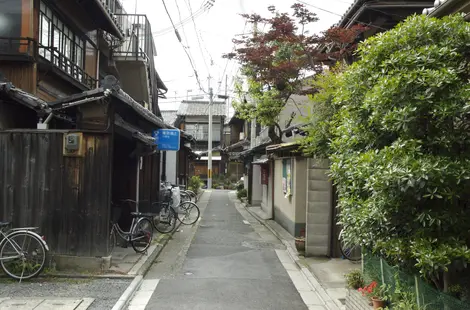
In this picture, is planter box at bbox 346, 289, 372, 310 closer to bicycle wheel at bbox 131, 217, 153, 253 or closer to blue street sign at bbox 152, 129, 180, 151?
bicycle wheel at bbox 131, 217, 153, 253

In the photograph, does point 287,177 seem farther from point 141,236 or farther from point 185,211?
point 141,236

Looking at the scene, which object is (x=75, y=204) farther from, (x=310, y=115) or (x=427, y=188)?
(x=427, y=188)

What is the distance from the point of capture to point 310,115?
902 cm

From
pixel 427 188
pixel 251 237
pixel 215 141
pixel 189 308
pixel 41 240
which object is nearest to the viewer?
pixel 427 188

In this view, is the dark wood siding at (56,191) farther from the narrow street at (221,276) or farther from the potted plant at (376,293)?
the potted plant at (376,293)

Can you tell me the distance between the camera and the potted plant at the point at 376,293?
571 centimetres

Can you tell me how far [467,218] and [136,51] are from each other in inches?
703

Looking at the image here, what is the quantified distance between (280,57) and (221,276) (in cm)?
890

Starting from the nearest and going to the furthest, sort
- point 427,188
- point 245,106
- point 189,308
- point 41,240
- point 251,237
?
point 427,188 < point 189,308 < point 41,240 < point 251,237 < point 245,106

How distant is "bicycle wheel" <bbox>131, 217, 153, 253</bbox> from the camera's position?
10.6 metres

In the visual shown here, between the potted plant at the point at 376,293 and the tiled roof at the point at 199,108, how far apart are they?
158 feet

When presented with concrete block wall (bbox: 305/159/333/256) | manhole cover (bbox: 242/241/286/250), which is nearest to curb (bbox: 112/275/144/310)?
concrete block wall (bbox: 305/159/333/256)

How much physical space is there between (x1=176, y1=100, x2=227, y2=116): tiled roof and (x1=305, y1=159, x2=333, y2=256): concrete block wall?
4316 centimetres

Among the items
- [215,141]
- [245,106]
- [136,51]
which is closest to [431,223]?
[245,106]
